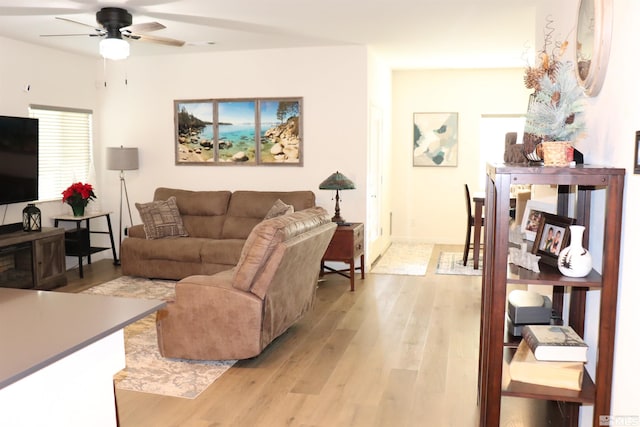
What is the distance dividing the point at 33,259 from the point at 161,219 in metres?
1.37

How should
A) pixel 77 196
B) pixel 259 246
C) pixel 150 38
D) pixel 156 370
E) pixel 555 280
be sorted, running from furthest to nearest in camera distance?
pixel 77 196 → pixel 150 38 → pixel 156 370 → pixel 259 246 → pixel 555 280

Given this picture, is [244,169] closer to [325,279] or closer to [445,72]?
[325,279]

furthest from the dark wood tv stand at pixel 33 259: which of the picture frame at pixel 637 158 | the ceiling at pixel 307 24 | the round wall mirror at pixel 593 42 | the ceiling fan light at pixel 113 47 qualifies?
the picture frame at pixel 637 158

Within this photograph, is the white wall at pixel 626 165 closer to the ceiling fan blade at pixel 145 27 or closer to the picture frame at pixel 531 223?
the picture frame at pixel 531 223

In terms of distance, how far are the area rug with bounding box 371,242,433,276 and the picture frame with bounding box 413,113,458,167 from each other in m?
1.32

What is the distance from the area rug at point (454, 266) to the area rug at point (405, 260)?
187 millimetres

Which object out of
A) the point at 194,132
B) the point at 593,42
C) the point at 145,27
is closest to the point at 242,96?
the point at 194,132

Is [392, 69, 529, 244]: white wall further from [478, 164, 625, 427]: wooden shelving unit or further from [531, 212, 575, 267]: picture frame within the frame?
[478, 164, 625, 427]: wooden shelving unit

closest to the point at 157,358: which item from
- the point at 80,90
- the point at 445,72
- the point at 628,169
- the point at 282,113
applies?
the point at 628,169

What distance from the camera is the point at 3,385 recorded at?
146cm

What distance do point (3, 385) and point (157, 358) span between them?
9.02ft

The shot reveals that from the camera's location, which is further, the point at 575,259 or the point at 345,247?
the point at 345,247

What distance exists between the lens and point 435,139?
9180mm

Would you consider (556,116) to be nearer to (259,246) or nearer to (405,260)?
(259,246)
